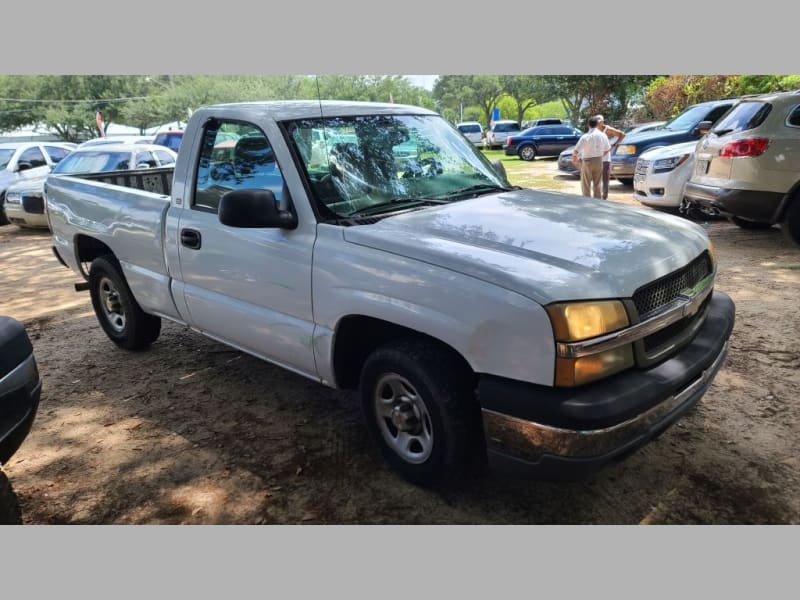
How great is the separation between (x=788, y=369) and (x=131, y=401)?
448 cm

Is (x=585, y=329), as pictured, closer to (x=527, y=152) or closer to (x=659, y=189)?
(x=659, y=189)

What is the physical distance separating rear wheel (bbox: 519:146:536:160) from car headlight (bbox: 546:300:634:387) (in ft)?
76.5

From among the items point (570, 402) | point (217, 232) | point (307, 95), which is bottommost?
point (570, 402)

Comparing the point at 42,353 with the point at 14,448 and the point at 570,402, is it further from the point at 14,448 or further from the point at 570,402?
the point at 570,402

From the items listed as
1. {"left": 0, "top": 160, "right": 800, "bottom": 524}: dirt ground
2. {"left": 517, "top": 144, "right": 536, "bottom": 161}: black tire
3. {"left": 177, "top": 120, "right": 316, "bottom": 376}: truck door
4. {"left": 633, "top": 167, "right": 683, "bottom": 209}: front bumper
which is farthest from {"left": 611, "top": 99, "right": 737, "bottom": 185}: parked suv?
{"left": 517, "top": 144, "right": 536, "bottom": 161}: black tire

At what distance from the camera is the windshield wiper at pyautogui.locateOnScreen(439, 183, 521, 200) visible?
358 centimetres

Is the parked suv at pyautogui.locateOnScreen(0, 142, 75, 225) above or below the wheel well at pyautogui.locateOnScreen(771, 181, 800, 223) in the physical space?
above

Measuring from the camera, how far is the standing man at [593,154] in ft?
34.6

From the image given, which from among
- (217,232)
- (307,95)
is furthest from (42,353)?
(307,95)

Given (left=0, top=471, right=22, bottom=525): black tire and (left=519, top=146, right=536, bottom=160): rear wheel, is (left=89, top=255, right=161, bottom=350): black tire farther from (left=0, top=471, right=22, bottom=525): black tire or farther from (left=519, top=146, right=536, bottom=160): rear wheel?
(left=519, top=146, right=536, bottom=160): rear wheel

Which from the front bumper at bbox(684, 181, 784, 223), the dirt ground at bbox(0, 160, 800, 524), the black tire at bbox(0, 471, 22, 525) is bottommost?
the dirt ground at bbox(0, 160, 800, 524)

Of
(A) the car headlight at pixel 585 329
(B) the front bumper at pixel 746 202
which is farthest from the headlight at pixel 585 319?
(B) the front bumper at pixel 746 202

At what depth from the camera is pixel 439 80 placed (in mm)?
76188

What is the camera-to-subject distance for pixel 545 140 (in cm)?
2430
